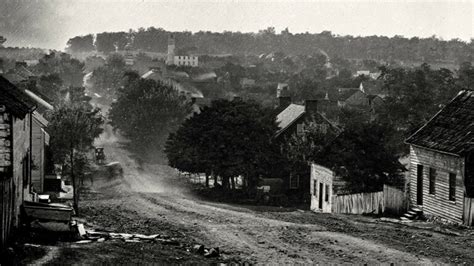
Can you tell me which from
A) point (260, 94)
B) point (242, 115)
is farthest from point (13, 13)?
point (260, 94)

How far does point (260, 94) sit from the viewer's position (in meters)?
142

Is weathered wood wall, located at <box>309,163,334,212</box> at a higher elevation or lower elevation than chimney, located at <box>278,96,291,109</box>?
lower

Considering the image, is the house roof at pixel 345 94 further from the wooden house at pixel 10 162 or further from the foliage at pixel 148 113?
the wooden house at pixel 10 162

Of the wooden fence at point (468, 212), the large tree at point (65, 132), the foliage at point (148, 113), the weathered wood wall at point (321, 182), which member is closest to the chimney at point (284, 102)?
the large tree at point (65, 132)

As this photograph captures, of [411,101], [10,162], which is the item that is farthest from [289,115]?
[10,162]

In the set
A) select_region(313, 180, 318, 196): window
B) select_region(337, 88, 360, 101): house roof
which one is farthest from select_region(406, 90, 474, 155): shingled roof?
select_region(337, 88, 360, 101): house roof

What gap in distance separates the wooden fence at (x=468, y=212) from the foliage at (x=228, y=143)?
2500cm

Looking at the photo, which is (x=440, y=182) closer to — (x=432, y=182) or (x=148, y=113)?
(x=432, y=182)

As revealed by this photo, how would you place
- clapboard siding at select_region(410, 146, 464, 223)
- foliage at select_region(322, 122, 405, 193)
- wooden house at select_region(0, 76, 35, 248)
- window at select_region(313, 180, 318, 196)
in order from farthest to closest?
1. window at select_region(313, 180, 318, 196)
2. foliage at select_region(322, 122, 405, 193)
3. clapboard siding at select_region(410, 146, 464, 223)
4. wooden house at select_region(0, 76, 35, 248)

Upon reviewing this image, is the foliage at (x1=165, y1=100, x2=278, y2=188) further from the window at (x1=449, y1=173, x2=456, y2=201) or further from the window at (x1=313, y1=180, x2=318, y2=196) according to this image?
the window at (x1=449, y1=173, x2=456, y2=201)

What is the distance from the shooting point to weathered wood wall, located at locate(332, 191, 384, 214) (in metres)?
37.6

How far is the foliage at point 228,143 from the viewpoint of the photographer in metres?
55.4

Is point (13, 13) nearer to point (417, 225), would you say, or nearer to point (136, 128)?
point (417, 225)

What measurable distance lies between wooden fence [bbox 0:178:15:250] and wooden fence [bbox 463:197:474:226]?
20484mm
